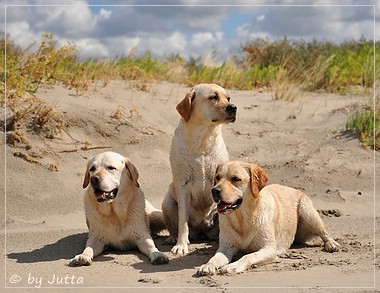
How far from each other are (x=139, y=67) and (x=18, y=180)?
475cm

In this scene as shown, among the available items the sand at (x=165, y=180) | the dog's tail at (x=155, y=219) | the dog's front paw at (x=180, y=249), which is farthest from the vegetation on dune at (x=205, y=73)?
the dog's front paw at (x=180, y=249)

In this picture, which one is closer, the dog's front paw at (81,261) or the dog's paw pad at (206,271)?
the dog's paw pad at (206,271)

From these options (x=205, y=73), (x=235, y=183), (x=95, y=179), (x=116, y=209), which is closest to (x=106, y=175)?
(x=95, y=179)

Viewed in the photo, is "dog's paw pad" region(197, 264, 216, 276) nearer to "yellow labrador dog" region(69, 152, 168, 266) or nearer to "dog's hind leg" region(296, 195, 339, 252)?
"yellow labrador dog" region(69, 152, 168, 266)

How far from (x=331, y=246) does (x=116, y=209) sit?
7.59 ft

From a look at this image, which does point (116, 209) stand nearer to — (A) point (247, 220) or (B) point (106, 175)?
(B) point (106, 175)

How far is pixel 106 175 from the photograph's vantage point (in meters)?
7.30

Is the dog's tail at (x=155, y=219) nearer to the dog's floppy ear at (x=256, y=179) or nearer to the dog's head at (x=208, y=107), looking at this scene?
the dog's head at (x=208, y=107)

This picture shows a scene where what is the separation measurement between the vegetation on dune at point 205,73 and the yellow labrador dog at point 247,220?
4447 millimetres

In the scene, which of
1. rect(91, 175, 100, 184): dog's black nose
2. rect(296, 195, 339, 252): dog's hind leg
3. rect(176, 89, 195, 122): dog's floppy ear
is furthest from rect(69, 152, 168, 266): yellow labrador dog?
rect(296, 195, 339, 252): dog's hind leg

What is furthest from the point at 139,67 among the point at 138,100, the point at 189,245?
the point at 189,245

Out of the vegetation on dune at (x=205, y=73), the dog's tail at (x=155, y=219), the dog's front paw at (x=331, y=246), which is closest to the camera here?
the dog's front paw at (x=331, y=246)

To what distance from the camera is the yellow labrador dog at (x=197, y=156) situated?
7926mm

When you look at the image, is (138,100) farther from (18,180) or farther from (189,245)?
(189,245)
